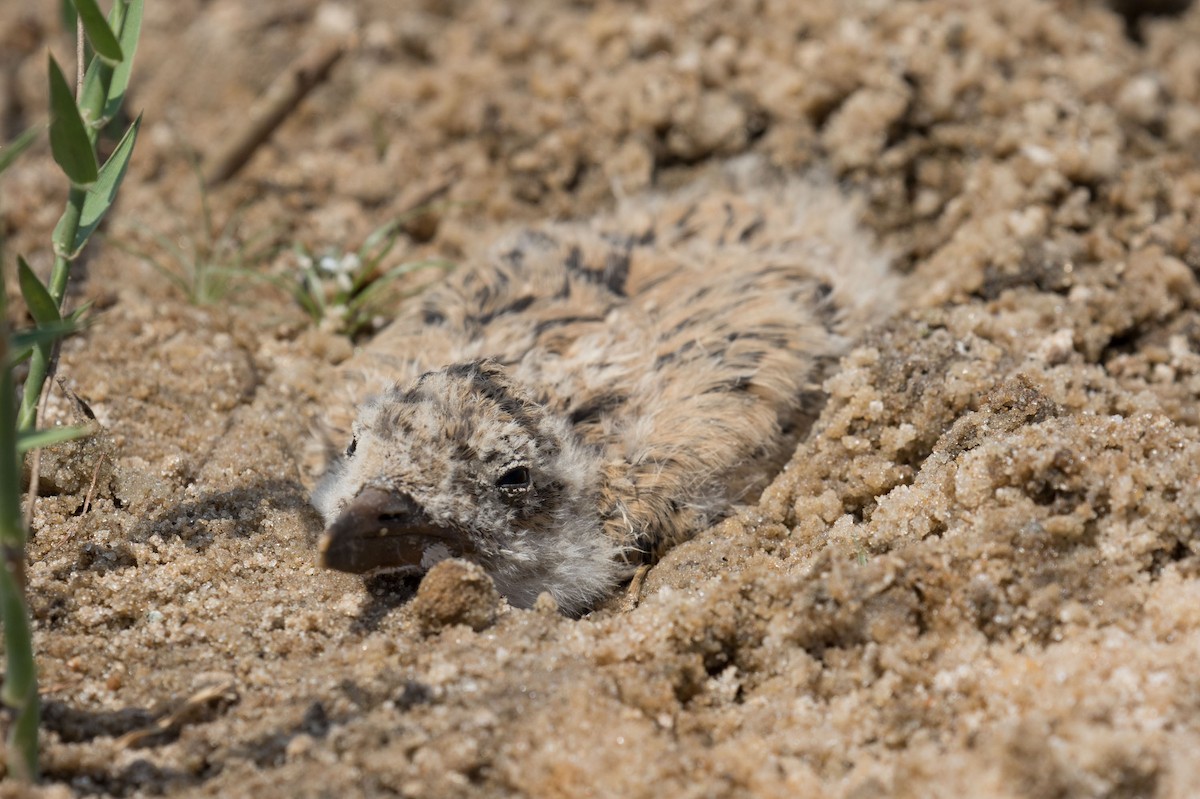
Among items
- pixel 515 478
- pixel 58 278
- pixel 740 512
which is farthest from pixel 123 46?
pixel 740 512

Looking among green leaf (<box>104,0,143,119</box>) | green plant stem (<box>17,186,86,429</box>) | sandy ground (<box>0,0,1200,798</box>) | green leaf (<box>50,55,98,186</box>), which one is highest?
green leaf (<box>104,0,143,119</box>)

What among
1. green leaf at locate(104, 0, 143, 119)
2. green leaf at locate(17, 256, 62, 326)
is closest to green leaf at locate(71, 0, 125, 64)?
green leaf at locate(104, 0, 143, 119)

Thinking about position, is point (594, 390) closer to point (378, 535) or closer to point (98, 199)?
point (378, 535)

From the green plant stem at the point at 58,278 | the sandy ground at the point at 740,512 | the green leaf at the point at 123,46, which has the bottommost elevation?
the sandy ground at the point at 740,512

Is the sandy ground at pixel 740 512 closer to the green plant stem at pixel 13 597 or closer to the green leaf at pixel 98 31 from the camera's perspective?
the green plant stem at pixel 13 597

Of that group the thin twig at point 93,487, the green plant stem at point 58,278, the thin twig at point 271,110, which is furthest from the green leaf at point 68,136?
the thin twig at point 271,110

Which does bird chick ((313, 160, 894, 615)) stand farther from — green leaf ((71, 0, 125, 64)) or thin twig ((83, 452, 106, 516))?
green leaf ((71, 0, 125, 64))

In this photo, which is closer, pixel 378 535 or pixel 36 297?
pixel 36 297
